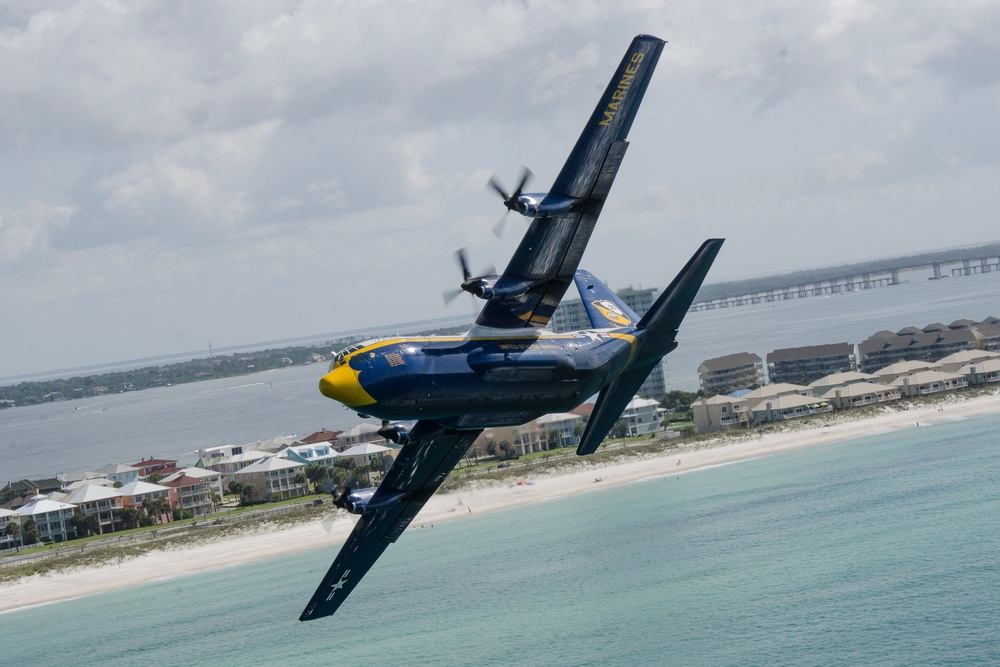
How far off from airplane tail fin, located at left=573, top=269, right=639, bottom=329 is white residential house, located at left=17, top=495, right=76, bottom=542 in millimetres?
90704

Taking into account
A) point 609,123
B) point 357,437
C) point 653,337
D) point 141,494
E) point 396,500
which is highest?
point 609,123

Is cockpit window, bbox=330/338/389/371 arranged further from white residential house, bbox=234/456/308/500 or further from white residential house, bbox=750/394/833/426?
white residential house, bbox=750/394/833/426

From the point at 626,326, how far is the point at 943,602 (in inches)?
1579

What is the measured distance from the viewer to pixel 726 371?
157250 millimetres

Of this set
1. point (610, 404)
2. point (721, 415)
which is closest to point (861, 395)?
point (721, 415)

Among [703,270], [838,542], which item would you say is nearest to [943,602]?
[838,542]

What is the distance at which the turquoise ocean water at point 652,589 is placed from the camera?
6056 centimetres

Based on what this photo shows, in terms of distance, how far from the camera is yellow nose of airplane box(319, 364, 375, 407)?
82.7ft

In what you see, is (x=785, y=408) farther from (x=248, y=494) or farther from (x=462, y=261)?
(x=462, y=261)

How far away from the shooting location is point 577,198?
1064 inches

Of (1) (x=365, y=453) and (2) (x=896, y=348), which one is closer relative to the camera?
(1) (x=365, y=453)

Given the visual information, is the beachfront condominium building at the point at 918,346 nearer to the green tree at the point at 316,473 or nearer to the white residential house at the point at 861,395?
the white residential house at the point at 861,395

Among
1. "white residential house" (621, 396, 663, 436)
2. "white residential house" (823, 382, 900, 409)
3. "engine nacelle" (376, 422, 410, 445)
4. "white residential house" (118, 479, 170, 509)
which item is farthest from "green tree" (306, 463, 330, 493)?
"engine nacelle" (376, 422, 410, 445)

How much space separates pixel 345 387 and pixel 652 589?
53.6 m
